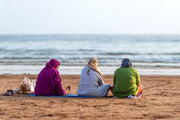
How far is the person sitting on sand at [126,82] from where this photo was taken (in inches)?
291

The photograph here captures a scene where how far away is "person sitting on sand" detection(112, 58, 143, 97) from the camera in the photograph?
24.3 feet

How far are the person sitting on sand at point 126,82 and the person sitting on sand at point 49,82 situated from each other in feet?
4.77

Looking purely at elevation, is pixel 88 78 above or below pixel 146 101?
above

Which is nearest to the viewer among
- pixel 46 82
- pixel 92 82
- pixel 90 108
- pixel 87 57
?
pixel 90 108

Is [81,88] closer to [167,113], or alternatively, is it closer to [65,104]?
[65,104]

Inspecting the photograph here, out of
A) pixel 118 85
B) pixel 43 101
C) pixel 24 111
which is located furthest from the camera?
pixel 118 85

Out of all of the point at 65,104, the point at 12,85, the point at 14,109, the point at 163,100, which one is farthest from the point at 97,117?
the point at 12,85

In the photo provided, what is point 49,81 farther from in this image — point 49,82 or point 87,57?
point 87,57

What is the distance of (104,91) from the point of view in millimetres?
7695

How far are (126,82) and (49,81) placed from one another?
6.39 ft

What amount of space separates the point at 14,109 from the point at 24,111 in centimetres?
29

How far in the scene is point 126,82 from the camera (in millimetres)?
7398

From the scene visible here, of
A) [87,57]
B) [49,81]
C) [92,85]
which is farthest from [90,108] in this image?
[87,57]

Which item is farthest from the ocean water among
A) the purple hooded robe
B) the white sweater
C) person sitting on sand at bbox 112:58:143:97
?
person sitting on sand at bbox 112:58:143:97
